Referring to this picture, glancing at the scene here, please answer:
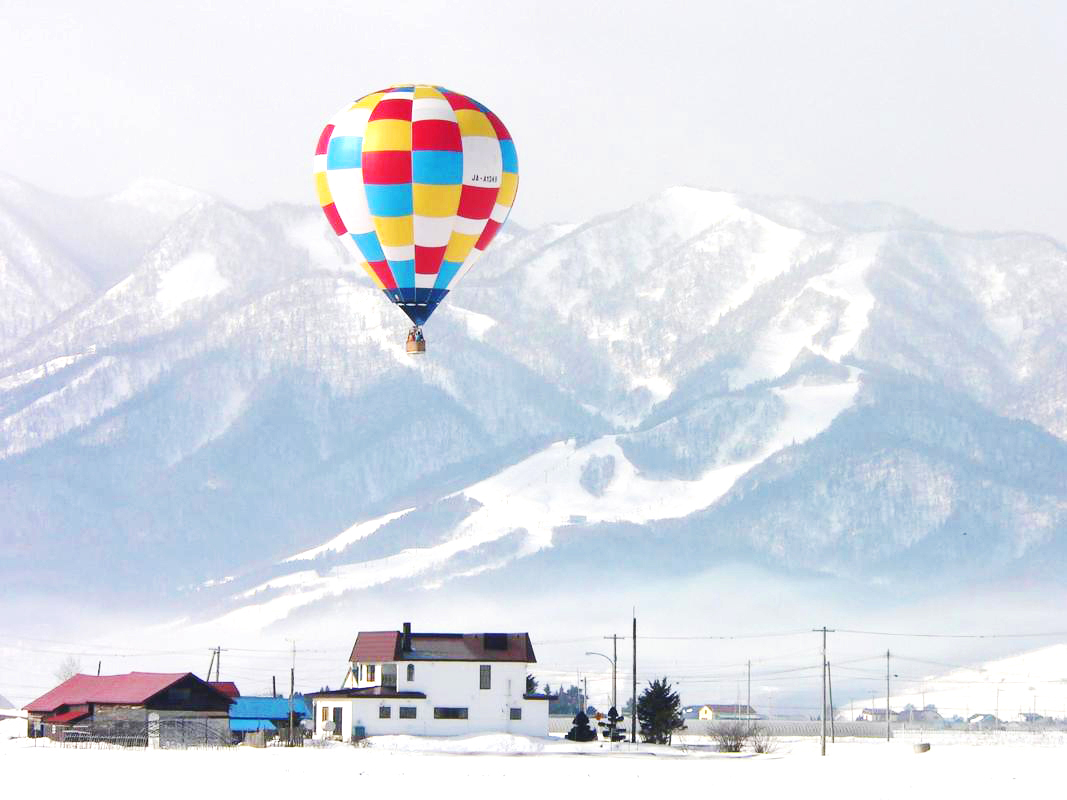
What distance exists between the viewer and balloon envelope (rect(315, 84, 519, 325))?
109 meters

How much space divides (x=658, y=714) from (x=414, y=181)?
180ft

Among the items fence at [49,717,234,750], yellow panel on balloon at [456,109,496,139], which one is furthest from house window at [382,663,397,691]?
yellow panel on balloon at [456,109,496,139]

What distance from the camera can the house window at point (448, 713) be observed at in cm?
14725

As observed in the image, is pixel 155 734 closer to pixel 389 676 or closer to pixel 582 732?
pixel 389 676

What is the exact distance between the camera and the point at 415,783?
8800cm

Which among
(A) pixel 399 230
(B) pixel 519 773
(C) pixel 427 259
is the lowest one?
(B) pixel 519 773

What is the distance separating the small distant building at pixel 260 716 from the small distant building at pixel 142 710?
12.0 ft

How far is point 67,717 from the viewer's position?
139 metres

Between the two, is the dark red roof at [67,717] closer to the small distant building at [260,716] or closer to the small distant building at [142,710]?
the small distant building at [142,710]

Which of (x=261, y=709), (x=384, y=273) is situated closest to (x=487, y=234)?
(x=384, y=273)

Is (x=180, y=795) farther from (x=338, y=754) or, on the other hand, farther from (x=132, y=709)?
(x=132, y=709)

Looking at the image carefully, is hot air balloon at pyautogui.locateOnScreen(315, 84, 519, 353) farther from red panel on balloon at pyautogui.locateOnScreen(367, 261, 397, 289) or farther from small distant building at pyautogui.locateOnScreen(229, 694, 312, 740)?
small distant building at pyautogui.locateOnScreen(229, 694, 312, 740)

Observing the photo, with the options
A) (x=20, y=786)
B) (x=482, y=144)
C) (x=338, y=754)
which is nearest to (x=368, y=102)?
(x=482, y=144)

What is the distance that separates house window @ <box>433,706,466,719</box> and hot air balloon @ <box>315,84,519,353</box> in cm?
4507
